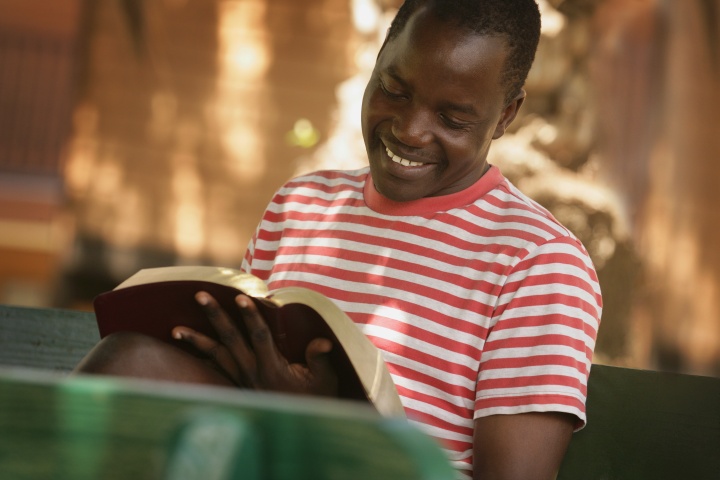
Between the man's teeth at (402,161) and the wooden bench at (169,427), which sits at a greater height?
the man's teeth at (402,161)

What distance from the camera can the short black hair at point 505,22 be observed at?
1.79 metres

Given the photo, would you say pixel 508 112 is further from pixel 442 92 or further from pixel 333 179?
pixel 333 179

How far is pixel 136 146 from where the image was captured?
5938 millimetres

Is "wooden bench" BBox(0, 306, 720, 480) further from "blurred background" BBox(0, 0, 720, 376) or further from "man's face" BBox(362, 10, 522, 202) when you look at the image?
"blurred background" BBox(0, 0, 720, 376)

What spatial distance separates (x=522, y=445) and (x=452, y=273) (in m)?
0.35

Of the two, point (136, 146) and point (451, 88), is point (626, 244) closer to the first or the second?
point (136, 146)

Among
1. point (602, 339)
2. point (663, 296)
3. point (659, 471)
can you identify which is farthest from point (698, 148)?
point (659, 471)

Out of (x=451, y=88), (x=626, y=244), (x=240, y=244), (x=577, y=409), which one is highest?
(x=451, y=88)

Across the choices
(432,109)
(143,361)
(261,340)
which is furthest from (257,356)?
(432,109)

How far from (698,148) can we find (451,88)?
4205 mm

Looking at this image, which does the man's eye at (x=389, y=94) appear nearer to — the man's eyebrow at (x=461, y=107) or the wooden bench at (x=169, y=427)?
the man's eyebrow at (x=461, y=107)

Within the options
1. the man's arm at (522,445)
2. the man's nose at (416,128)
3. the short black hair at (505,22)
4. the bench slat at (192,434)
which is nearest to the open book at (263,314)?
the man's arm at (522,445)

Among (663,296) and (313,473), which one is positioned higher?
(313,473)

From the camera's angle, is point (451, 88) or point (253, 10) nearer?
point (451, 88)
